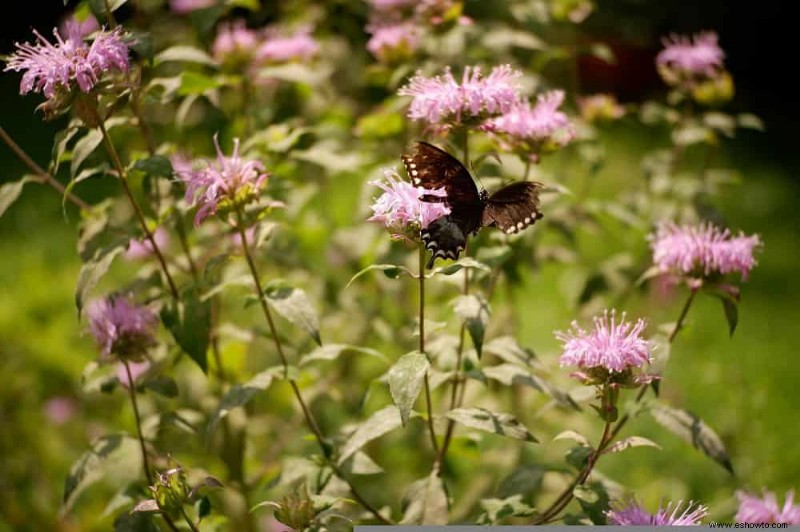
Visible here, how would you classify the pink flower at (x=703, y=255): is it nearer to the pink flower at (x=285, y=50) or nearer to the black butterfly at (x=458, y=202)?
the black butterfly at (x=458, y=202)

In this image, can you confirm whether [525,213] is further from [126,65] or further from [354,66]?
[354,66]

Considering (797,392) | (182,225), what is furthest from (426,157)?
(797,392)

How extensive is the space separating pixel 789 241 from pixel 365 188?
2.26m

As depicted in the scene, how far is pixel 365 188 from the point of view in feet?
5.43

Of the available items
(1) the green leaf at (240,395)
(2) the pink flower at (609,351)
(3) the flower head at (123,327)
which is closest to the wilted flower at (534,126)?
(2) the pink flower at (609,351)

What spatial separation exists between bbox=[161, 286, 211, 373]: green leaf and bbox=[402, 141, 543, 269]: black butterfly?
15.4 inches

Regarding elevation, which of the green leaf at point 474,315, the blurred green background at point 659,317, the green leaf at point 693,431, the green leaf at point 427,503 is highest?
the green leaf at point 474,315

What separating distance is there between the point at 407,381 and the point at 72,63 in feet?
1.85

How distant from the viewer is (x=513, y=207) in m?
1.06

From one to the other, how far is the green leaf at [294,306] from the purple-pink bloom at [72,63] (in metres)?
0.34

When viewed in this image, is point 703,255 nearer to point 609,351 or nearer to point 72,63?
point 609,351

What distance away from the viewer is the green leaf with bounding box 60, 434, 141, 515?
4.08 feet

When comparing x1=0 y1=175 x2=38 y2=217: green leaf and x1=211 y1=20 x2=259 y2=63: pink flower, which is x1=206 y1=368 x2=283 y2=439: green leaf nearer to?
x1=0 y1=175 x2=38 y2=217: green leaf

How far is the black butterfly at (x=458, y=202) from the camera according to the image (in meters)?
0.96
